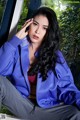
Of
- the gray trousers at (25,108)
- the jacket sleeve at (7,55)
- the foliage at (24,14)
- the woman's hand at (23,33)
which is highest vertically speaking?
the foliage at (24,14)

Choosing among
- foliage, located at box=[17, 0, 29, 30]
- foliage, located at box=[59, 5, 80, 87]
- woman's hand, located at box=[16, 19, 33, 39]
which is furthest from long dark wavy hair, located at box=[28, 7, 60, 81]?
foliage, located at box=[17, 0, 29, 30]

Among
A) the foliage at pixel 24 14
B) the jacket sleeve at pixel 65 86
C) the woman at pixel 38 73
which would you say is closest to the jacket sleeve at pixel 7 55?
the woman at pixel 38 73

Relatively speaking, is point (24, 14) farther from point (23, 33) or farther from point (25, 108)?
point (25, 108)

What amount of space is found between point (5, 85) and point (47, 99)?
0.45 metres

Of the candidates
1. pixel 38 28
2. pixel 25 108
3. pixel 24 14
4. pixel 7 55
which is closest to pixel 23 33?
pixel 38 28

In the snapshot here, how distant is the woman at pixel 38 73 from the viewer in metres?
2.29

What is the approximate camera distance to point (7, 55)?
235cm

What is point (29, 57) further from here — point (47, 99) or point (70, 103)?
point (70, 103)

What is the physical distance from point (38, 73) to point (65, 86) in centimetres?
28

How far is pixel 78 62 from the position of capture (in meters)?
2.83

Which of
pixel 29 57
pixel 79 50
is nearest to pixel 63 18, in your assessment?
pixel 79 50

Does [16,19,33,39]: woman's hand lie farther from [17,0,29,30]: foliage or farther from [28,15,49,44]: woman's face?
[17,0,29,30]: foliage

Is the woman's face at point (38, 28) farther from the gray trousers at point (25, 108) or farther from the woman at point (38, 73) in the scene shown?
the gray trousers at point (25, 108)

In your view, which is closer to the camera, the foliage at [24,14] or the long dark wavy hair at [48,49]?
the long dark wavy hair at [48,49]
